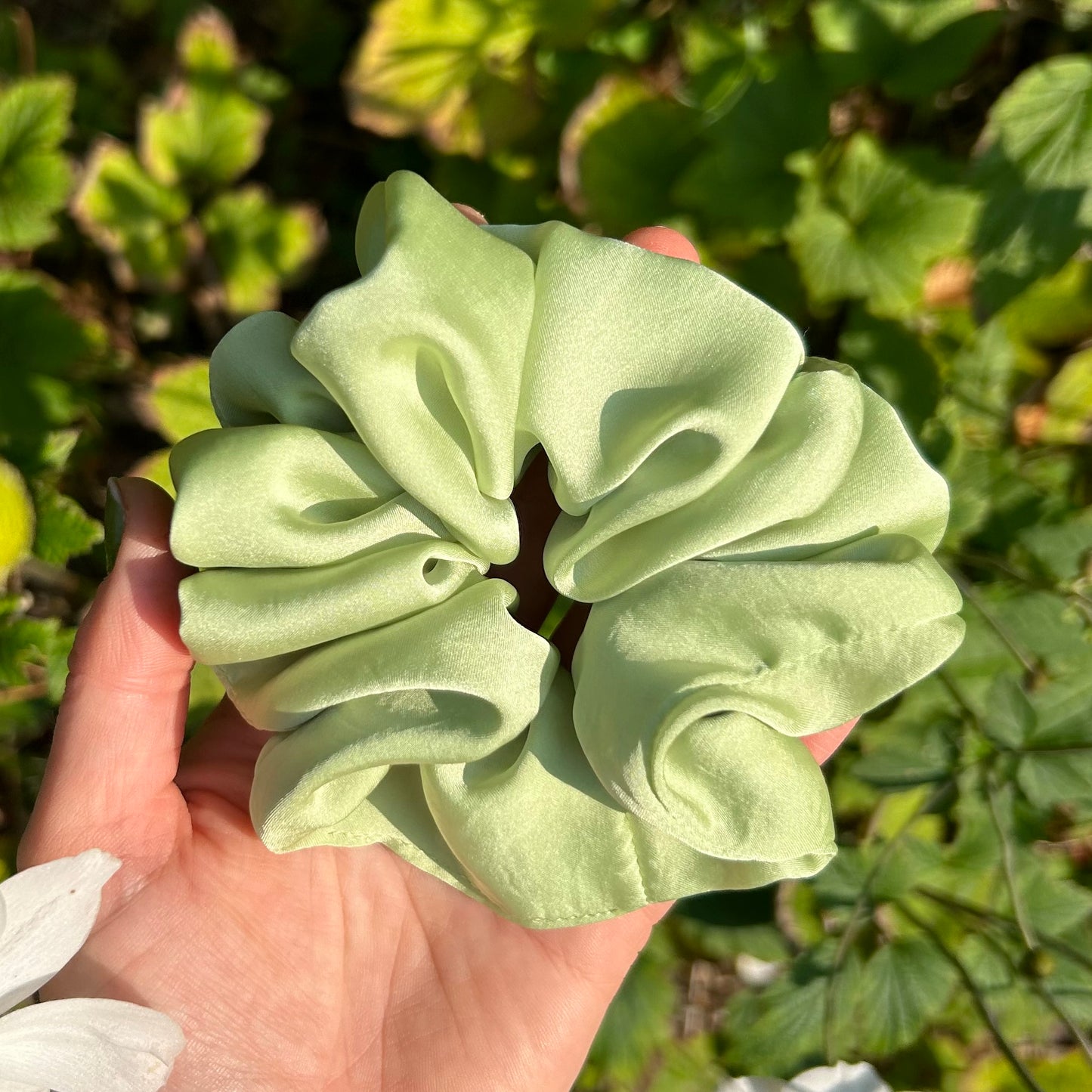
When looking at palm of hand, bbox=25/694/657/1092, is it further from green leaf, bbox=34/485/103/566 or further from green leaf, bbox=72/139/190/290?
green leaf, bbox=72/139/190/290

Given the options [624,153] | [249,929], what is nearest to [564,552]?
[249,929]

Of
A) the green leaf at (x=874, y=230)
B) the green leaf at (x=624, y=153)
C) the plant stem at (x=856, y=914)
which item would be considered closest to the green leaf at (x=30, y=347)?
the green leaf at (x=624, y=153)

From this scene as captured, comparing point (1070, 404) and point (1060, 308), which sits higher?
point (1060, 308)

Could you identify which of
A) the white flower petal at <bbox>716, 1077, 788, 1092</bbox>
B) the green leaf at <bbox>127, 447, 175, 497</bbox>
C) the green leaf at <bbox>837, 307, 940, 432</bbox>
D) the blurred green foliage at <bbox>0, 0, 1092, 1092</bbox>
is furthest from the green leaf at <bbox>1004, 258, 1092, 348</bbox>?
the green leaf at <bbox>127, 447, 175, 497</bbox>

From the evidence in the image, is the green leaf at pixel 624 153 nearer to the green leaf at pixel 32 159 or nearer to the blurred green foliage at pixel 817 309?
the blurred green foliage at pixel 817 309

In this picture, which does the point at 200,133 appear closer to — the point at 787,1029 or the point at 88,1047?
the point at 88,1047

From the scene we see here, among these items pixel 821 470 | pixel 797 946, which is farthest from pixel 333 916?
pixel 797 946
